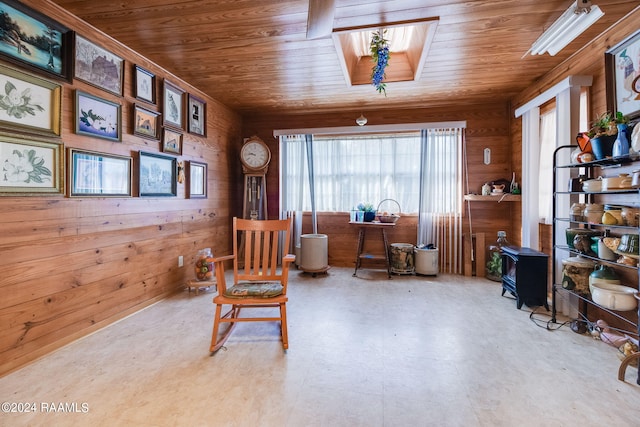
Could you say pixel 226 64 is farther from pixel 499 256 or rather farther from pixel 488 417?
pixel 499 256

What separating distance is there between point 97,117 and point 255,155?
223cm

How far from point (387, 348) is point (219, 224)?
3026 mm

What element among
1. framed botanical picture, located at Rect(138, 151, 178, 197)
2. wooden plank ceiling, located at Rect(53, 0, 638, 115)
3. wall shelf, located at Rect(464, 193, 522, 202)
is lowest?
wall shelf, located at Rect(464, 193, 522, 202)

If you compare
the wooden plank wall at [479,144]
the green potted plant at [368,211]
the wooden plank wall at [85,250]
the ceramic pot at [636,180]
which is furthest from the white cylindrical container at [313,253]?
the ceramic pot at [636,180]

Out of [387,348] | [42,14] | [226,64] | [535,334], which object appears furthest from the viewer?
[226,64]

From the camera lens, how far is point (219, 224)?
13.9 ft

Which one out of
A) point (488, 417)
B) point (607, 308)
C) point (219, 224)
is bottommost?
point (488, 417)

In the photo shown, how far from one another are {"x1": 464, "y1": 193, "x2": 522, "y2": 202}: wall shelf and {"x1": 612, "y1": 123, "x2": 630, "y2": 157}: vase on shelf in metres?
1.84

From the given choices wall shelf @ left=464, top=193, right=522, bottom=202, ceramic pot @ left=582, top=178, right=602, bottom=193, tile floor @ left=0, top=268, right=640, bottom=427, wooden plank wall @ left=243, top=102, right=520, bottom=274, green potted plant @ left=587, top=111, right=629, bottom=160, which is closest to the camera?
tile floor @ left=0, top=268, right=640, bottom=427

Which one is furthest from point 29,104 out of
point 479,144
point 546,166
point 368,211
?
point 479,144

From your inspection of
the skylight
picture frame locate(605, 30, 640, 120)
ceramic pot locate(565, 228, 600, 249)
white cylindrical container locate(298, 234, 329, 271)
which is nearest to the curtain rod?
the skylight

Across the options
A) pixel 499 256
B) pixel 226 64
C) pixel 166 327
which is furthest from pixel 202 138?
pixel 499 256

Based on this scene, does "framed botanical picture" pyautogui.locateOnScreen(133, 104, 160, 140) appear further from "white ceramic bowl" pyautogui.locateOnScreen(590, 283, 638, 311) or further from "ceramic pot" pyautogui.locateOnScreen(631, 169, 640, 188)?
"white ceramic bowl" pyautogui.locateOnScreen(590, 283, 638, 311)

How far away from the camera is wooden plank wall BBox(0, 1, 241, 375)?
6.01 ft
